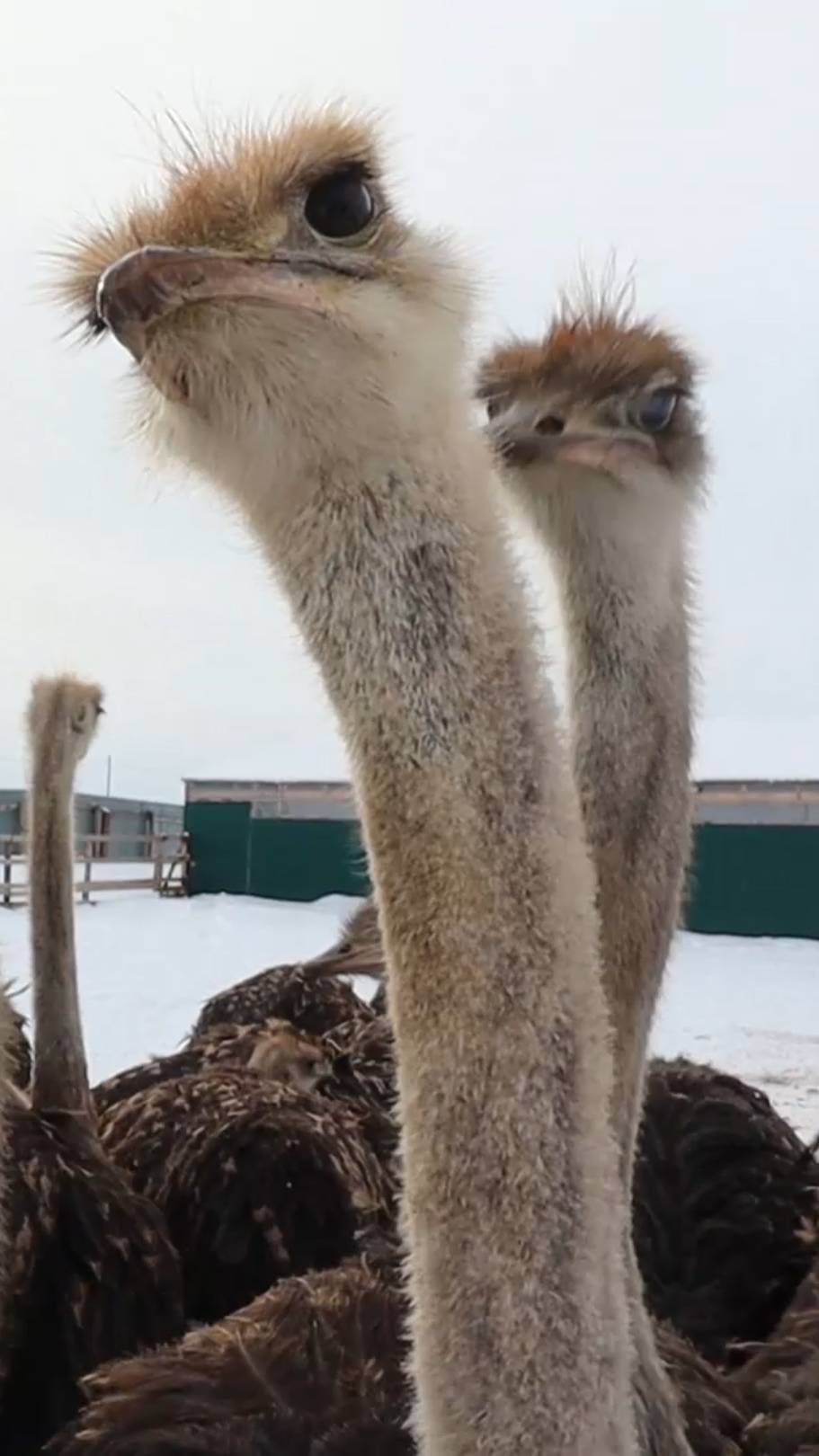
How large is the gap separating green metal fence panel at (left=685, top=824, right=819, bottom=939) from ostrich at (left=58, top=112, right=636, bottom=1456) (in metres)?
11.7

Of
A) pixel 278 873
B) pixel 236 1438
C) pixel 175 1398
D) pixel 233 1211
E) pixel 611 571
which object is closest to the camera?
pixel 236 1438

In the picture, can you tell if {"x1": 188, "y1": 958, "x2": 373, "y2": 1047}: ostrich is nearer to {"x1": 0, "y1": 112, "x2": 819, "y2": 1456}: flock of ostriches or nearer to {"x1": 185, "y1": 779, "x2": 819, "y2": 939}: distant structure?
{"x1": 0, "y1": 112, "x2": 819, "y2": 1456}: flock of ostriches

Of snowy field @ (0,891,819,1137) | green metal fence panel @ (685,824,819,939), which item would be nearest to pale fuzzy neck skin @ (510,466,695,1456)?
snowy field @ (0,891,819,1137)

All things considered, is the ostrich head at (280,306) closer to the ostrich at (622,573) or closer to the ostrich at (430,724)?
the ostrich at (430,724)

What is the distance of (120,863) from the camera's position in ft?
47.9

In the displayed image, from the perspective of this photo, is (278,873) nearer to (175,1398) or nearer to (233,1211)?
(233,1211)

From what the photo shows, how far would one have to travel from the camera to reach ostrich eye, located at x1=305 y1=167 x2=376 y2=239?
50.4 inches

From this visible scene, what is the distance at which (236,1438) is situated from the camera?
1.74 metres

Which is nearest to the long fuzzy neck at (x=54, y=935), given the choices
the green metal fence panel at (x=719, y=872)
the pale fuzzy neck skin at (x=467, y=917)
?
the pale fuzzy neck skin at (x=467, y=917)

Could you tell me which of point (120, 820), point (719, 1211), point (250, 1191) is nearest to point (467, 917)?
point (250, 1191)

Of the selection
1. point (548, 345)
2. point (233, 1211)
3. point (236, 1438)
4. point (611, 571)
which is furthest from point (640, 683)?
point (233, 1211)

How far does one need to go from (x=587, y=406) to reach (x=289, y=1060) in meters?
2.00

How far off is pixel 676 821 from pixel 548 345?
589mm

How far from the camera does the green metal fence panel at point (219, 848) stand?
589 inches
